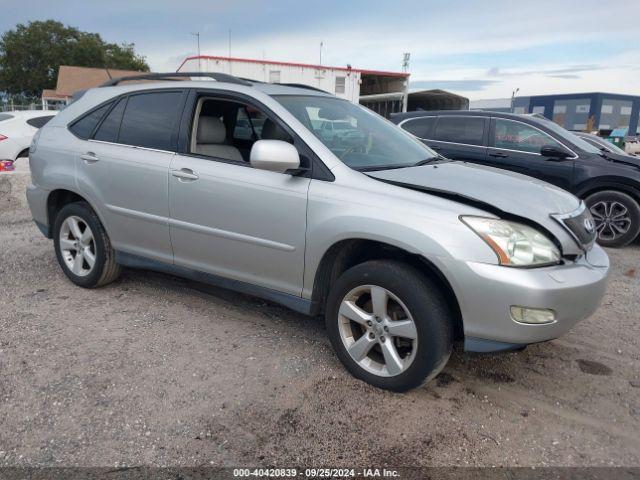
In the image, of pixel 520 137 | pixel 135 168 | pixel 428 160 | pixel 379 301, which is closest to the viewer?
pixel 379 301

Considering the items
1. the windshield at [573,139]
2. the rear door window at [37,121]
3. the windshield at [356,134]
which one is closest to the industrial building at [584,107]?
the rear door window at [37,121]

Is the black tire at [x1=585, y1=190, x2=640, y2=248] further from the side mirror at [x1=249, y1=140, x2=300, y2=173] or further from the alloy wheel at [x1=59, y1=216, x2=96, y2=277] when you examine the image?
A: the alloy wheel at [x1=59, y1=216, x2=96, y2=277]

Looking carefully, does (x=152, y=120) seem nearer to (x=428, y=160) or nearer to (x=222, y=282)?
(x=222, y=282)

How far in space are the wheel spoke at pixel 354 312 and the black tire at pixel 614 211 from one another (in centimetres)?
484

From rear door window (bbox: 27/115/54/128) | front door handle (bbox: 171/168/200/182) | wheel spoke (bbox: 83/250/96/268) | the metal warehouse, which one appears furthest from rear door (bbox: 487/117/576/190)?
the metal warehouse

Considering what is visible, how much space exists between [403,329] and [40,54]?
193ft

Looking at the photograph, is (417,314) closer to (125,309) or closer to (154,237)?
(154,237)

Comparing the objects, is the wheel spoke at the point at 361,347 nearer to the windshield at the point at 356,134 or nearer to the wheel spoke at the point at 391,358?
the wheel spoke at the point at 391,358

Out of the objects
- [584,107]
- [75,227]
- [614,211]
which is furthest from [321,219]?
[584,107]

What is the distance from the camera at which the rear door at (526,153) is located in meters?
6.58

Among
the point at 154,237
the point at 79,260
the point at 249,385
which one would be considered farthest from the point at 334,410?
the point at 79,260

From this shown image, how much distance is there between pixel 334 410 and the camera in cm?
278

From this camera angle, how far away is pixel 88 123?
4.30 metres

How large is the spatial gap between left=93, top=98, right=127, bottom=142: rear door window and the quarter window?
498cm
